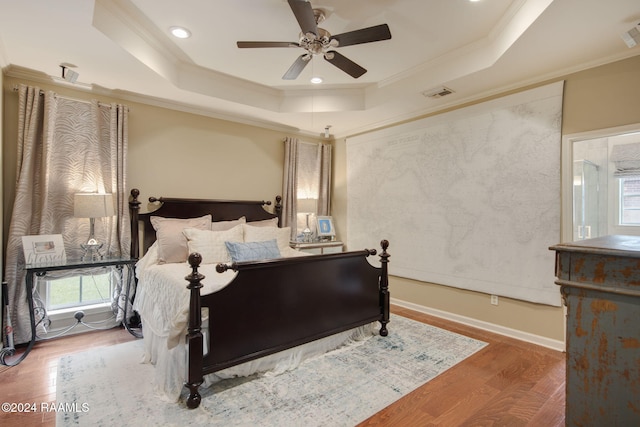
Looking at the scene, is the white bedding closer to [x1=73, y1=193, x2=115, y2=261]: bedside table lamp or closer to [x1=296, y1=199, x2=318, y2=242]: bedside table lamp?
[x1=73, y1=193, x2=115, y2=261]: bedside table lamp

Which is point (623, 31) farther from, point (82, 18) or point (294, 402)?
point (82, 18)

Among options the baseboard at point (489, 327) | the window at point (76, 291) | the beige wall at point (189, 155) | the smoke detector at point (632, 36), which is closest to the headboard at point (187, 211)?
the beige wall at point (189, 155)

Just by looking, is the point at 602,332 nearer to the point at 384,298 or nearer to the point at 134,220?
the point at 384,298

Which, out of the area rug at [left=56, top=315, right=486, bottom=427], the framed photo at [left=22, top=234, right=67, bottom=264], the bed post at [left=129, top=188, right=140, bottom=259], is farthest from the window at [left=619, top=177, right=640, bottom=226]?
the framed photo at [left=22, top=234, right=67, bottom=264]

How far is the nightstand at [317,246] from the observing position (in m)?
4.49

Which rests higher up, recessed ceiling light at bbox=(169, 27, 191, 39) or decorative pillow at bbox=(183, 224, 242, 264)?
recessed ceiling light at bbox=(169, 27, 191, 39)

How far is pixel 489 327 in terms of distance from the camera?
11.2ft

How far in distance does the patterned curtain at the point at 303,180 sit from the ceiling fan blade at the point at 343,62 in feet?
7.47

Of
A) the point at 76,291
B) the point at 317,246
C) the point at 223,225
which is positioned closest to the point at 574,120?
the point at 317,246

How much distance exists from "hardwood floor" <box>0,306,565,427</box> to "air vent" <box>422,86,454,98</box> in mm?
2567

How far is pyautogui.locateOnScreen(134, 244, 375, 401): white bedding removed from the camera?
2115 mm

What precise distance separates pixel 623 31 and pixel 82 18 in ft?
12.2

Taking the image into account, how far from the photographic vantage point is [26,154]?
293 cm

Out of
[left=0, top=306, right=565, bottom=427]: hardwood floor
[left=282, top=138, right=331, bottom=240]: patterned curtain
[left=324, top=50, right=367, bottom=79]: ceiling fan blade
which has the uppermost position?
[left=324, top=50, right=367, bottom=79]: ceiling fan blade
